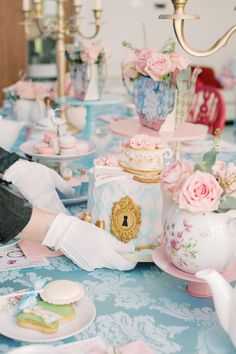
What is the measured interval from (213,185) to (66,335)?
36 centimetres

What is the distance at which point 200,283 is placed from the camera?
3.48ft

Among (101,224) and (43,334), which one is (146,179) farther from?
(43,334)

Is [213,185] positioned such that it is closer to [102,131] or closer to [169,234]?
[169,234]

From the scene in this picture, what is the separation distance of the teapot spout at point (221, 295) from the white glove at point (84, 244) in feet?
1.03

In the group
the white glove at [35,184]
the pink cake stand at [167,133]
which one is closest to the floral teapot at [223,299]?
the white glove at [35,184]

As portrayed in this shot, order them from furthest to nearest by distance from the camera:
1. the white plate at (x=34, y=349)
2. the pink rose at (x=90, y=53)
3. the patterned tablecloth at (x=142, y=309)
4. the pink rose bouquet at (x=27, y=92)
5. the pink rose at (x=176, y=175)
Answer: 1. the pink rose bouquet at (x=27, y=92)
2. the pink rose at (x=90, y=53)
3. the pink rose at (x=176, y=175)
4. the patterned tablecloth at (x=142, y=309)
5. the white plate at (x=34, y=349)

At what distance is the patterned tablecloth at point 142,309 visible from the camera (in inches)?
36.1

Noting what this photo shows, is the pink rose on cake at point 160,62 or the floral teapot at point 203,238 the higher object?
the pink rose on cake at point 160,62

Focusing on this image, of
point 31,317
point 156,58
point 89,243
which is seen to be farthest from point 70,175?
point 31,317

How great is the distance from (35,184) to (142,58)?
0.50 m

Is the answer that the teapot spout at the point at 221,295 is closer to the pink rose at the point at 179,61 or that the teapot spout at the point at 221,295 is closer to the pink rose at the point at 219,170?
the pink rose at the point at 219,170

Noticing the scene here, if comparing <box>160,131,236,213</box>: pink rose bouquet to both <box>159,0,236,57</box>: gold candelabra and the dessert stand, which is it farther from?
the dessert stand

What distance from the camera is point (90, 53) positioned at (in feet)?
7.22

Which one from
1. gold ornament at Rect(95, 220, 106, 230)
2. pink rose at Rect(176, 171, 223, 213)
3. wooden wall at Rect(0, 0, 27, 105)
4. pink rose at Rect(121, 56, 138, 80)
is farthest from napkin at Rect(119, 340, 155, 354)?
wooden wall at Rect(0, 0, 27, 105)
